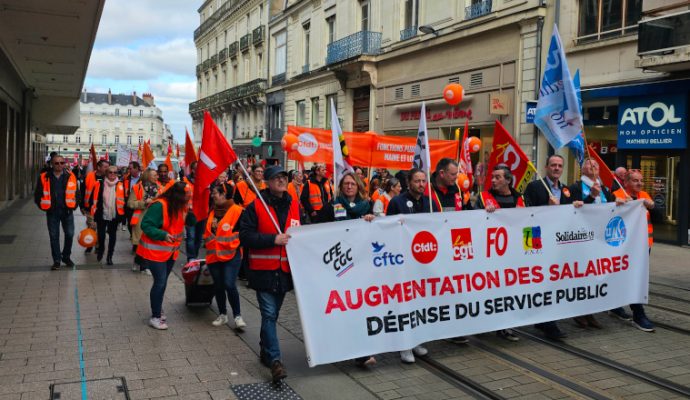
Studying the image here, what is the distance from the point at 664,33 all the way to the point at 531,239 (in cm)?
961

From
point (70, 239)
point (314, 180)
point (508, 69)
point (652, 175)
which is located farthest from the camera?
point (508, 69)

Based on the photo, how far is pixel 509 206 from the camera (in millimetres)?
6375

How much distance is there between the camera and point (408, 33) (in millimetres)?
23859

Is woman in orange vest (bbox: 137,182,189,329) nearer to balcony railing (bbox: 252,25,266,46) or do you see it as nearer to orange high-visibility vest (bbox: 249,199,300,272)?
orange high-visibility vest (bbox: 249,199,300,272)

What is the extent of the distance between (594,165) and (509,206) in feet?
4.57

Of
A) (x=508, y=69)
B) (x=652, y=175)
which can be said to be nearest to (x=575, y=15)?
(x=508, y=69)

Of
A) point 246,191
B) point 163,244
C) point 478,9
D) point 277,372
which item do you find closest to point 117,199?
point 246,191

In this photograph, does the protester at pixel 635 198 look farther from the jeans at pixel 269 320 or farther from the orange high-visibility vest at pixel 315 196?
the orange high-visibility vest at pixel 315 196

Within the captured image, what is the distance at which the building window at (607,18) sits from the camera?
14984 mm

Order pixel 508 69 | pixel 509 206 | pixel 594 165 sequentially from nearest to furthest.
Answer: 1. pixel 509 206
2. pixel 594 165
3. pixel 508 69

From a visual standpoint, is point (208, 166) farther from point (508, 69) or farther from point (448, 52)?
point (448, 52)

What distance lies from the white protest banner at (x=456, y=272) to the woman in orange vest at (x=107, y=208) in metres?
6.75

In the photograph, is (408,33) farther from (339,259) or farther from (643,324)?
(339,259)

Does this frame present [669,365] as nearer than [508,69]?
Yes
